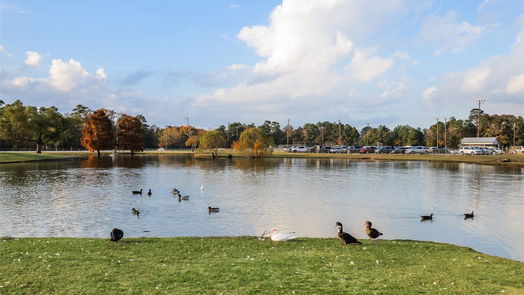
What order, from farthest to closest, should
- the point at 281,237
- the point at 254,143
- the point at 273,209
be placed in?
the point at 254,143, the point at 273,209, the point at 281,237

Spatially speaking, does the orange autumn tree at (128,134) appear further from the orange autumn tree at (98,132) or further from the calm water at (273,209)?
the calm water at (273,209)

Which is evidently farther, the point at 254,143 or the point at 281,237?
the point at 254,143

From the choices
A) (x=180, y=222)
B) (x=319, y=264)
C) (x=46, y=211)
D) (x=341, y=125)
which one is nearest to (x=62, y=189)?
(x=46, y=211)

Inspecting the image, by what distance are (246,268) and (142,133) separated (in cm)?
12664

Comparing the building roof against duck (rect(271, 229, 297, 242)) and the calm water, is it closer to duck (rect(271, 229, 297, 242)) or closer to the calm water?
the calm water

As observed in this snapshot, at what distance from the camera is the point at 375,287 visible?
1124 centimetres

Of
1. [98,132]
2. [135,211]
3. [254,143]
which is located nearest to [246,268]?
[135,211]

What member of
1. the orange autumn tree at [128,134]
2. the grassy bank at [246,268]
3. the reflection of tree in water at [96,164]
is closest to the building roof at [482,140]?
the orange autumn tree at [128,134]

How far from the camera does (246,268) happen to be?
42.8ft

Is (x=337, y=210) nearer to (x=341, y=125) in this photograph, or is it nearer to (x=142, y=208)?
(x=142, y=208)

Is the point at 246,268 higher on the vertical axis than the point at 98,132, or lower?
lower

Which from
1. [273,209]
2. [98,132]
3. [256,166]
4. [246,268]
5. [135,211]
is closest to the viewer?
[246,268]

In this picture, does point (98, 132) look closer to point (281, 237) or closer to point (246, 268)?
point (281, 237)

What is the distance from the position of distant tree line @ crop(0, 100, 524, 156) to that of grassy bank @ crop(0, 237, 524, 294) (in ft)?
317
